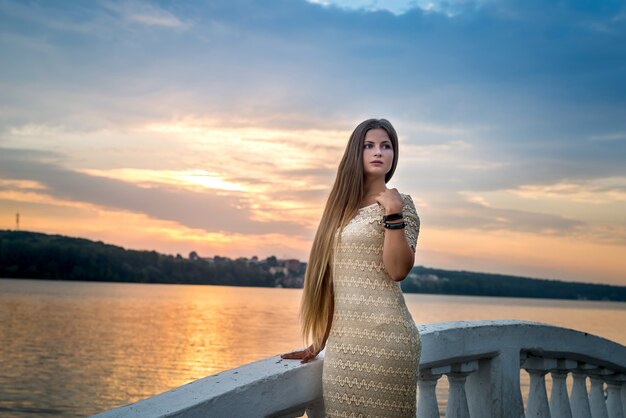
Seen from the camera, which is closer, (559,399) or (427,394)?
(427,394)

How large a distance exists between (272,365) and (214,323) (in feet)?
211

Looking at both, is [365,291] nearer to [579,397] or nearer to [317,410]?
[317,410]

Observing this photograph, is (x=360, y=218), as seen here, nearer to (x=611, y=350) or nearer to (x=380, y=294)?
(x=380, y=294)

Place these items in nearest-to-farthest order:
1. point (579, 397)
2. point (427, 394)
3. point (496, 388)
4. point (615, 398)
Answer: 1. point (427, 394)
2. point (496, 388)
3. point (579, 397)
4. point (615, 398)

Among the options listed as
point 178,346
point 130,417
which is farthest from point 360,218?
point 178,346

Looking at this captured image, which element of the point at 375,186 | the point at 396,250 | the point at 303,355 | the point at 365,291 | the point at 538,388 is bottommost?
the point at 538,388

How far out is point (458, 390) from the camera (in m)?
3.41

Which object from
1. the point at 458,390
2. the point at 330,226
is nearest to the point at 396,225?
the point at 330,226

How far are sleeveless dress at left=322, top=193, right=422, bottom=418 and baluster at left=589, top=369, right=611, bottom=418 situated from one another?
73.7 inches

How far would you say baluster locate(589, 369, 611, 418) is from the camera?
4.17 m

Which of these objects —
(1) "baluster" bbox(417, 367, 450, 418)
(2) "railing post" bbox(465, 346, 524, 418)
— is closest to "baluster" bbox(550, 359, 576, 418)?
(2) "railing post" bbox(465, 346, 524, 418)

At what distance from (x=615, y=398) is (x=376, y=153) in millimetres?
2452

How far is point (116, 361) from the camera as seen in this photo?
38688mm

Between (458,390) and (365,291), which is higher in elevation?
(365,291)
